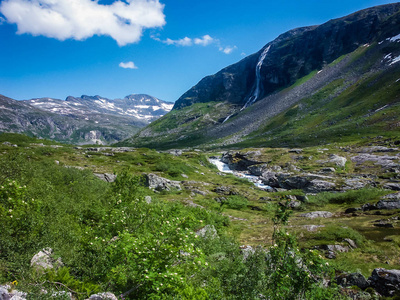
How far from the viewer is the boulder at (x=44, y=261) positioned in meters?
7.84

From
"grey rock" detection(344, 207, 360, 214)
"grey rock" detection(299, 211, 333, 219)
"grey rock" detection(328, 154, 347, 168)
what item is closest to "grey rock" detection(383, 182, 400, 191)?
"grey rock" detection(344, 207, 360, 214)

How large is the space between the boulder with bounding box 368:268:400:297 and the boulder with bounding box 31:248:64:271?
1505 cm

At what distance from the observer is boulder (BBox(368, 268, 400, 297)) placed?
1112 centimetres

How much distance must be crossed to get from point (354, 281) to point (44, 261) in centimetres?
1509

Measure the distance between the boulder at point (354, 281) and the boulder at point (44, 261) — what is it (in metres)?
14.1

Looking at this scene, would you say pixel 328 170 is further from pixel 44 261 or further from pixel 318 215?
pixel 44 261

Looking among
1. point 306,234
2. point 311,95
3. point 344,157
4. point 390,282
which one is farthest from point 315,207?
point 311,95

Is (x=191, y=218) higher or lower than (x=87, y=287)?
higher

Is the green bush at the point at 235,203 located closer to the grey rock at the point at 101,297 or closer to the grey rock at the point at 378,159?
the grey rock at the point at 101,297

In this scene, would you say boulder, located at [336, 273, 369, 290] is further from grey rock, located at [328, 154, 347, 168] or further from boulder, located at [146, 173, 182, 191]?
grey rock, located at [328, 154, 347, 168]

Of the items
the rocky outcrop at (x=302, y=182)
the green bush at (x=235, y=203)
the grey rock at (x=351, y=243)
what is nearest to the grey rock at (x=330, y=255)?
the grey rock at (x=351, y=243)

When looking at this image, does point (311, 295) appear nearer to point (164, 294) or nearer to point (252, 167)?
point (164, 294)

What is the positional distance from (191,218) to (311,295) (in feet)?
16.1

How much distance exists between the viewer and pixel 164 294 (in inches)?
247
